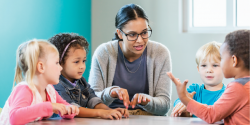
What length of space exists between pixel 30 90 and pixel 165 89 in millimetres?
978

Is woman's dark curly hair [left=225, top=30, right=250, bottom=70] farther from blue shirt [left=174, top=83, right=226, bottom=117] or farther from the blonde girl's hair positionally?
the blonde girl's hair

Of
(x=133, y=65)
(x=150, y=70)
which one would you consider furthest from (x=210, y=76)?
(x=133, y=65)

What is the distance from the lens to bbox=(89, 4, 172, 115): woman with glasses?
172 cm

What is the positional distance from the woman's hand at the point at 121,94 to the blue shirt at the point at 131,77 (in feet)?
1.18

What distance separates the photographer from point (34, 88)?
1.13 metres

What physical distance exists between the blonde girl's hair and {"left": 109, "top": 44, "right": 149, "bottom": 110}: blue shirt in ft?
2.49

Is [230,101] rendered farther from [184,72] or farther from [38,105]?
[184,72]

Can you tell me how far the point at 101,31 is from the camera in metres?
3.36

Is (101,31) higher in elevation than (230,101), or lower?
higher

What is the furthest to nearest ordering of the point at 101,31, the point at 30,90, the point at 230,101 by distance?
the point at 101,31
the point at 30,90
the point at 230,101

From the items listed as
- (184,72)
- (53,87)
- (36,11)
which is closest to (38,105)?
(53,87)

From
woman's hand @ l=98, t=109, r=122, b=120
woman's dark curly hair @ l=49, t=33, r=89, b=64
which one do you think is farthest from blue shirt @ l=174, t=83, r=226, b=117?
woman's dark curly hair @ l=49, t=33, r=89, b=64

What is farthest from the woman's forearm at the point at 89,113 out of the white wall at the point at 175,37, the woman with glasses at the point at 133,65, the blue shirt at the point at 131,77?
the white wall at the point at 175,37

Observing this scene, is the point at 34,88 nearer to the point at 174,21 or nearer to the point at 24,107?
the point at 24,107
